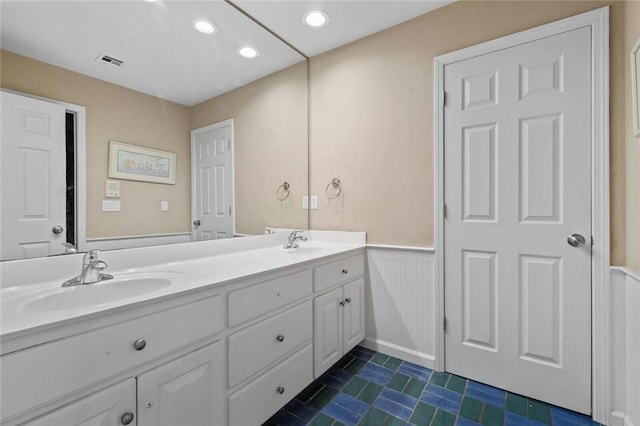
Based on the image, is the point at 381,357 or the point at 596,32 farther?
the point at 381,357

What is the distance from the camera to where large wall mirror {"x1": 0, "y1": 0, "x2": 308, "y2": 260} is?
1136 millimetres

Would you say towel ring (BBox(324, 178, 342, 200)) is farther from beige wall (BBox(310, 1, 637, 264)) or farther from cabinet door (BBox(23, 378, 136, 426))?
cabinet door (BBox(23, 378, 136, 426))

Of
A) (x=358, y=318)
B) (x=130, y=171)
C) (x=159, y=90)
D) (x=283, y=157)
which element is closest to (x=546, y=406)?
(x=358, y=318)

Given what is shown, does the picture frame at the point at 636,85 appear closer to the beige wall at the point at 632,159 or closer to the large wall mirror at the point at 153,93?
the beige wall at the point at 632,159

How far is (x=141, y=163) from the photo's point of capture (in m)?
1.42

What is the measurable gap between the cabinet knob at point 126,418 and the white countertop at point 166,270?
0.33 metres

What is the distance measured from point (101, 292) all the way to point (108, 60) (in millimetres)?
1024

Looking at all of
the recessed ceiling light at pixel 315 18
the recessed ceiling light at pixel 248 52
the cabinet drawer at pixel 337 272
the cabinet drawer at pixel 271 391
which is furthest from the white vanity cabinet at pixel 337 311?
the recessed ceiling light at pixel 315 18

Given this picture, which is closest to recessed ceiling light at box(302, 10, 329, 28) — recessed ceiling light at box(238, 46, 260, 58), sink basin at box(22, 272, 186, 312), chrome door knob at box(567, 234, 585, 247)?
recessed ceiling light at box(238, 46, 260, 58)

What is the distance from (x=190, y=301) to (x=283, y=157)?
1.53m

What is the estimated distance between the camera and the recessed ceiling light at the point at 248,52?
1983 mm

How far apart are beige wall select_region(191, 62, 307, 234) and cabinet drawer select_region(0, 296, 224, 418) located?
3.32 feet

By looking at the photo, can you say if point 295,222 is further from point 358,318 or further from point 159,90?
point 159,90

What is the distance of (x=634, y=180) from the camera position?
1.31 m
